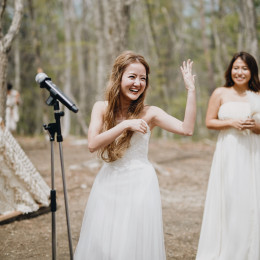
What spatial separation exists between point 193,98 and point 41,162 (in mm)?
8348

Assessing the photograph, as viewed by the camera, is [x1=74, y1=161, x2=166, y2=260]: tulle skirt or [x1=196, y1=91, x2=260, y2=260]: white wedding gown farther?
[x1=196, y1=91, x2=260, y2=260]: white wedding gown

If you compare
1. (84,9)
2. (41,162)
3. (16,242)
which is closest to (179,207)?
(16,242)

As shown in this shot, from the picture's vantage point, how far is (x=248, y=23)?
10266mm

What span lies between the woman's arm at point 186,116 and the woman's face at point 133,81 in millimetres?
217

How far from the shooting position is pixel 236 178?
12.3 feet

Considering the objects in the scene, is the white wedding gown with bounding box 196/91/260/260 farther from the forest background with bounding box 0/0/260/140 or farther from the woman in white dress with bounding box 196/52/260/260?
the forest background with bounding box 0/0/260/140

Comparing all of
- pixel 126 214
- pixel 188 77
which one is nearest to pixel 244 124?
pixel 188 77

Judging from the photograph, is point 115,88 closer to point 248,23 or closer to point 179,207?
point 179,207

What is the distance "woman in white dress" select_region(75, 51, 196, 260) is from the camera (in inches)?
103

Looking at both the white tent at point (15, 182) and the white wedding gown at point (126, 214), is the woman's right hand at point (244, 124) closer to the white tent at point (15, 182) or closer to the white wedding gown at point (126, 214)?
the white wedding gown at point (126, 214)

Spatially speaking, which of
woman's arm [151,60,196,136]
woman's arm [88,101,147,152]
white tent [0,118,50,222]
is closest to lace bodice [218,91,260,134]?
woman's arm [151,60,196,136]

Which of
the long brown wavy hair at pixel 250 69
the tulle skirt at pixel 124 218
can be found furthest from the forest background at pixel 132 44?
the tulle skirt at pixel 124 218

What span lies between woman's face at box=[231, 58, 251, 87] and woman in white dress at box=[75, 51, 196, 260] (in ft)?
4.42

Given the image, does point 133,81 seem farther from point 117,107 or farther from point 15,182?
point 15,182
